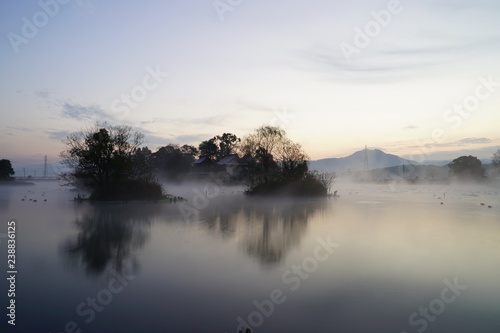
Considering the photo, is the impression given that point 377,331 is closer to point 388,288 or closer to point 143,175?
point 388,288

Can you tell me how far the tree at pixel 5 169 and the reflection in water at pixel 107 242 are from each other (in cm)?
6171

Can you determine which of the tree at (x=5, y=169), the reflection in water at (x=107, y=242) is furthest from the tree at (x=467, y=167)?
the tree at (x=5, y=169)

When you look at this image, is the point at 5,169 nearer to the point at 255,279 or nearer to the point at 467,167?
the point at 255,279

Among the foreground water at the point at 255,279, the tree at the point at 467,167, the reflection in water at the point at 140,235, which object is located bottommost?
the foreground water at the point at 255,279

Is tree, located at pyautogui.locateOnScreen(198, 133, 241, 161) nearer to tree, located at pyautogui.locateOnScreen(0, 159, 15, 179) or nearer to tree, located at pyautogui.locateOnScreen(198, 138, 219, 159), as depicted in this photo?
tree, located at pyautogui.locateOnScreen(198, 138, 219, 159)

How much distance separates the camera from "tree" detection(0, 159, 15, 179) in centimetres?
6688

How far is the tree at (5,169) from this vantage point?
2633 inches

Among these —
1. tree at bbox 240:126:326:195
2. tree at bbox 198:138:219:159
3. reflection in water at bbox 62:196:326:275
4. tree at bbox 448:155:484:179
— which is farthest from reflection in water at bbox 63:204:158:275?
tree at bbox 448:155:484:179

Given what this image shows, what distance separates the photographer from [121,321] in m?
5.27

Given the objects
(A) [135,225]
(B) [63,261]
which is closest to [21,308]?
(B) [63,261]

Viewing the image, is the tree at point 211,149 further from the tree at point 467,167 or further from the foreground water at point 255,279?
the foreground water at point 255,279

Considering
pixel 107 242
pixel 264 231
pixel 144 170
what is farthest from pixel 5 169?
pixel 264 231

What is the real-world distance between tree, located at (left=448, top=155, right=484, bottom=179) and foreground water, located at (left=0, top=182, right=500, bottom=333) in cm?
6376

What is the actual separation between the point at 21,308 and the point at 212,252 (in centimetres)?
487
